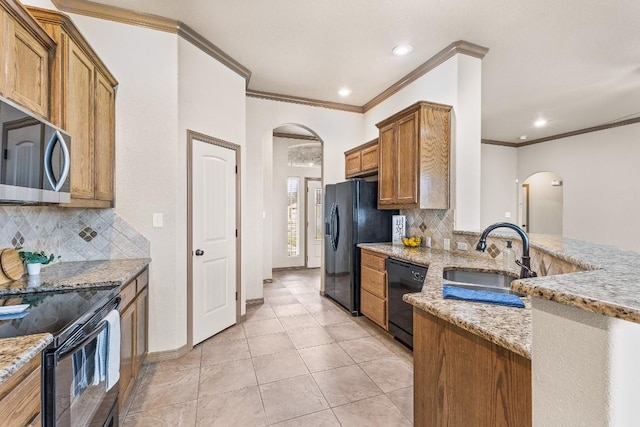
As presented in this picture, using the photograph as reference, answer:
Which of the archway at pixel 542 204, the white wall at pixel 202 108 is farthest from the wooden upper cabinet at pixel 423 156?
the archway at pixel 542 204

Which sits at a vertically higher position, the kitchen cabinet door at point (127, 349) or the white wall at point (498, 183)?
the white wall at point (498, 183)

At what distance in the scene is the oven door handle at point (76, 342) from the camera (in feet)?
3.69

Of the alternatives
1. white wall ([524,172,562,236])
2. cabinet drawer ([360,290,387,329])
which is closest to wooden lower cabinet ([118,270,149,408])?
cabinet drawer ([360,290,387,329])

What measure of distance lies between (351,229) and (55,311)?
2.97 meters

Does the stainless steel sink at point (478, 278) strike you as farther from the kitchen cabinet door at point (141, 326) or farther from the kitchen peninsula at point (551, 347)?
the kitchen cabinet door at point (141, 326)

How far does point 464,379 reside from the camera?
110cm

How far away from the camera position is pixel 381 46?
3.11 metres

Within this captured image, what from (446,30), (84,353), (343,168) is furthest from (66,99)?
(343,168)

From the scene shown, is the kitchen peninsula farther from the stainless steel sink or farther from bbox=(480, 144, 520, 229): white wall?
bbox=(480, 144, 520, 229): white wall

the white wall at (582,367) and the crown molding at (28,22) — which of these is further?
the crown molding at (28,22)

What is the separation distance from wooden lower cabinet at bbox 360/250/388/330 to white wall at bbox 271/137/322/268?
312 centimetres

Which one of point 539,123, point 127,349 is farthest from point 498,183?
point 127,349

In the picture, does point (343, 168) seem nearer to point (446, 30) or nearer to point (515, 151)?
point (446, 30)

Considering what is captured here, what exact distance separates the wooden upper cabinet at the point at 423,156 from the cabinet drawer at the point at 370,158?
0.57 m
